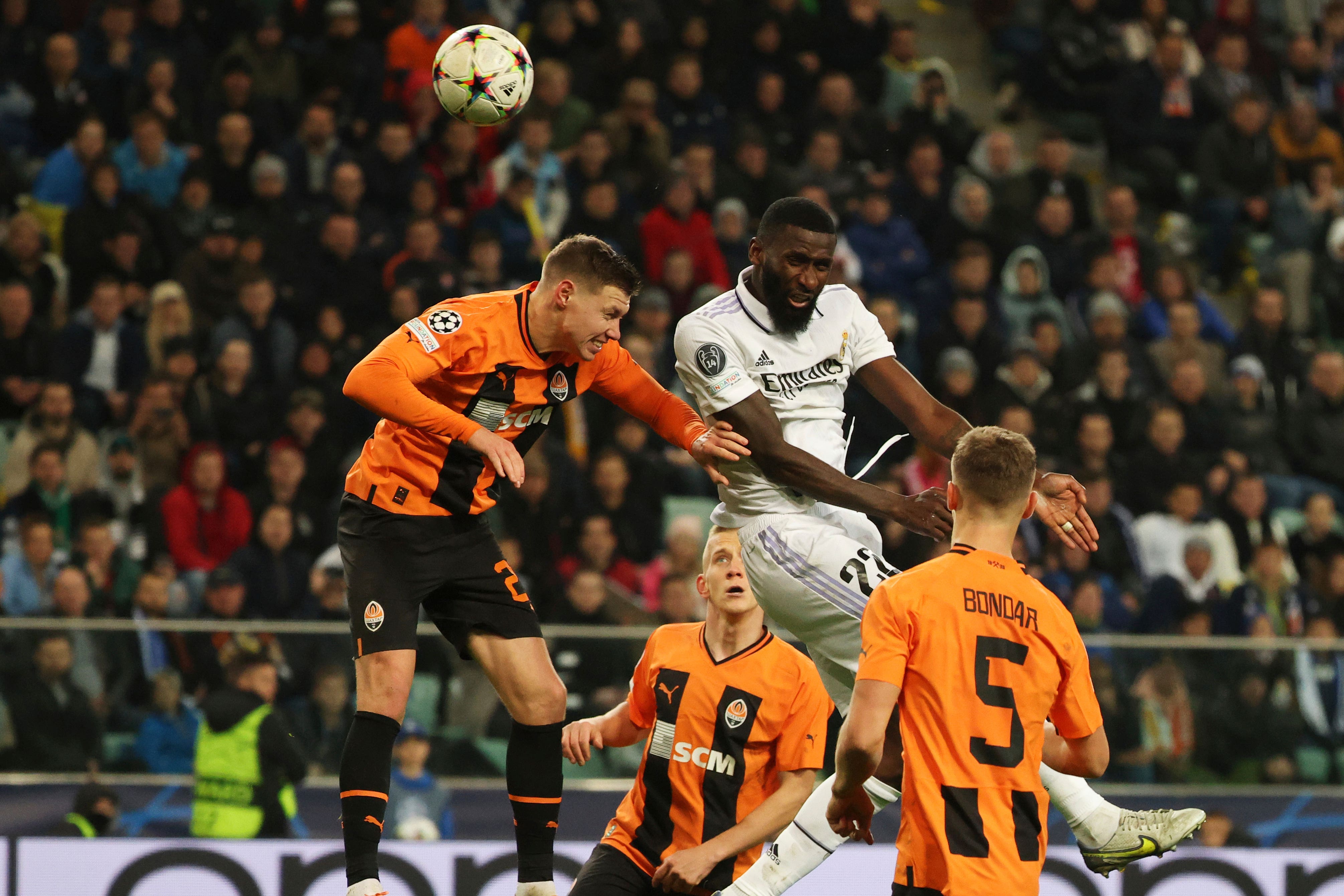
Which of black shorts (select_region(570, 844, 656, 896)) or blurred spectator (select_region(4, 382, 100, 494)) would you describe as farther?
blurred spectator (select_region(4, 382, 100, 494))

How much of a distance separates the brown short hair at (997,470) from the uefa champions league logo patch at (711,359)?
1078mm

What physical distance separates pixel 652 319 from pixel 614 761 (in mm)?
3772

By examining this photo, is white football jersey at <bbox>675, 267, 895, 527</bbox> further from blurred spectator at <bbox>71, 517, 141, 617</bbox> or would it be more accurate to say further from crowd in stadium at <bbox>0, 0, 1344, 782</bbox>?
blurred spectator at <bbox>71, 517, 141, 617</bbox>

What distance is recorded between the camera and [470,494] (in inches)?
232

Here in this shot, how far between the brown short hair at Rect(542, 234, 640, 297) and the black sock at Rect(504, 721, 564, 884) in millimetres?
1518

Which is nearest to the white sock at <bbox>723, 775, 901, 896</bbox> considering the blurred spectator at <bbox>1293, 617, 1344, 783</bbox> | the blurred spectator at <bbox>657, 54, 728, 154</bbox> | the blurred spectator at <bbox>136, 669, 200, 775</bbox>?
the blurred spectator at <bbox>136, 669, 200, 775</bbox>

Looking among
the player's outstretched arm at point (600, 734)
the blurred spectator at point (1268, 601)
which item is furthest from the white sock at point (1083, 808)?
the blurred spectator at point (1268, 601)

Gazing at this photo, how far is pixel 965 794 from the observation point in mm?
4605

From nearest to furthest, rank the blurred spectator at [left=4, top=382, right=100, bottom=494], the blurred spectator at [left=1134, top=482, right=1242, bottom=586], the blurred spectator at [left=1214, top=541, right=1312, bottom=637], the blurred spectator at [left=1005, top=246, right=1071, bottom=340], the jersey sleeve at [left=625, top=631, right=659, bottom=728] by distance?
the jersey sleeve at [left=625, top=631, right=659, bottom=728]
the blurred spectator at [left=1214, top=541, right=1312, bottom=637]
the blurred spectator at [left=4, top=382, right=100, bottom=494]
the blurred spectator at [left=1134, top=482, right=1242, bottom=586]
the blurred spectator at [left=1005, top=246, right=1071, bottom=340]

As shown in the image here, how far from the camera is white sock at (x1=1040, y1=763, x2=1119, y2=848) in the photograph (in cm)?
536

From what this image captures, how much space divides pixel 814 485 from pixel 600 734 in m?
1.37

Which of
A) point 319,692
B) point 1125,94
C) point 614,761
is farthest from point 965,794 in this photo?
point 1125,94

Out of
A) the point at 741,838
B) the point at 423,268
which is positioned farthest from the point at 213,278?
the point at 741,838

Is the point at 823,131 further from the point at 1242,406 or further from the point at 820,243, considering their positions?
the point at 820,243
